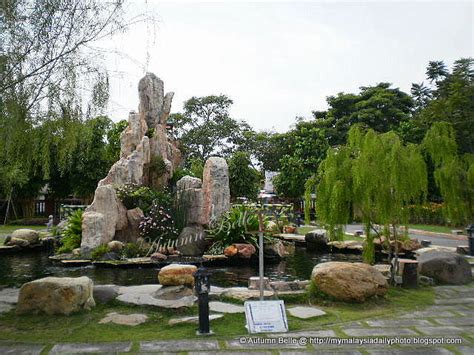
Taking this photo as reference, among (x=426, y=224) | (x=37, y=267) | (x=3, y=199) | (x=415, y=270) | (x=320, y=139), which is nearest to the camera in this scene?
(x=415, y=270)

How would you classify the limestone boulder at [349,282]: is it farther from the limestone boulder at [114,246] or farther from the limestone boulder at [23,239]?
the limestone boulder at [23,239]

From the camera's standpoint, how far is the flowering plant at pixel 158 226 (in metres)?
15.0

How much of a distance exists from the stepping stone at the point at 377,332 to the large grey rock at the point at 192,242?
950cm

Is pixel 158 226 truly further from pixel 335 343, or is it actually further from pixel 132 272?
pixel 335 343

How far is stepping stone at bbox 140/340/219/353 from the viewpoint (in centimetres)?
483

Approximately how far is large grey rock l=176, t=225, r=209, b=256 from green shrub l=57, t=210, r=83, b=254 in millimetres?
3357

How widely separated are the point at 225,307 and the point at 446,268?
192 inches

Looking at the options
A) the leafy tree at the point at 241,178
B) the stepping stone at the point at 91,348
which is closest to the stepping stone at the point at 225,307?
the stepping stone at the point at 91,348

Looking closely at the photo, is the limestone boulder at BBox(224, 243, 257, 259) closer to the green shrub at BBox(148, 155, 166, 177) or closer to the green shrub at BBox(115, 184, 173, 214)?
the green shrub at BBox(115, 184, 173, 214)

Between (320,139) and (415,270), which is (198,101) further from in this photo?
(415,270)

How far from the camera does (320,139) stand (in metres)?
34.8

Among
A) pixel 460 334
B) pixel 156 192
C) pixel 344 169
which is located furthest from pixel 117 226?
pixel 460 334

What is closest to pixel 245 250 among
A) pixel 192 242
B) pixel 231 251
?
pixel 231 251

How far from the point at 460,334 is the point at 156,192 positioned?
12.7 m
